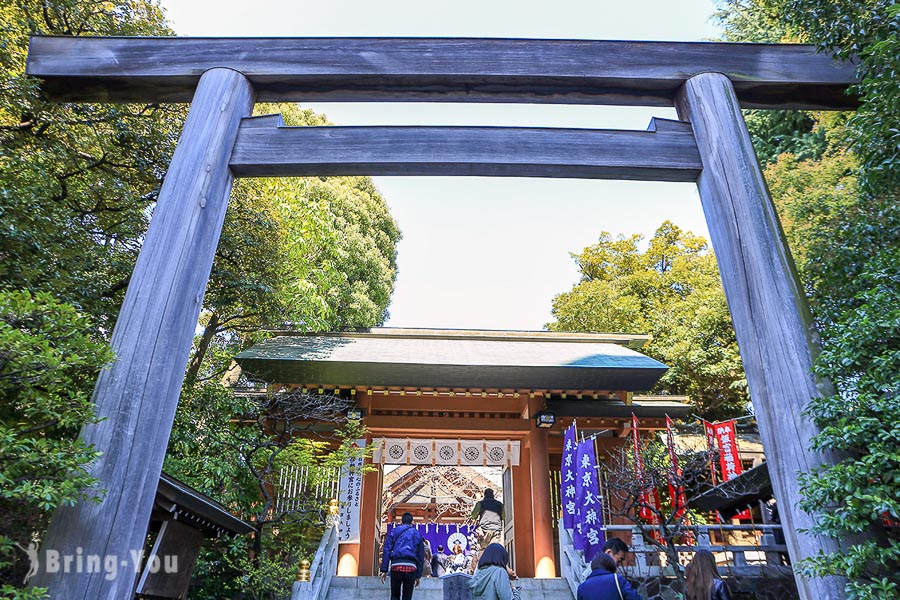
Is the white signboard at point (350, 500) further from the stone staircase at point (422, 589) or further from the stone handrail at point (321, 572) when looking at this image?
the stone staircase at point (422, 589)

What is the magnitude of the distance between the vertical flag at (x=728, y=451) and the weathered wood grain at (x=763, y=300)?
8.87m

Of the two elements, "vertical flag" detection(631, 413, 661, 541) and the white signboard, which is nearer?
"vertical flag" detection(631, 413, 661, 541)

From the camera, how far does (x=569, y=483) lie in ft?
28.1

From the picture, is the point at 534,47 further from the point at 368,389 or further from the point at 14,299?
the point at 368,389

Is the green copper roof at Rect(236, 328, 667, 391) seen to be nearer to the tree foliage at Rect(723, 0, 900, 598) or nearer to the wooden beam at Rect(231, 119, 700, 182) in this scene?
the tree foliage at Rect(723, 0, 900, 598)

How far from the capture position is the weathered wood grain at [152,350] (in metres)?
2.89

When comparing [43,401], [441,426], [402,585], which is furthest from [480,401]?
[43,401]

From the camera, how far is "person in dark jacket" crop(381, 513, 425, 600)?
236 inches

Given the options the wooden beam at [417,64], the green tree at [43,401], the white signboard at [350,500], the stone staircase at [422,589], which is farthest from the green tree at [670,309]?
the green tree at [43,401]

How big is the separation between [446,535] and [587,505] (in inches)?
186

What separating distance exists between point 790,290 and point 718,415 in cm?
1605

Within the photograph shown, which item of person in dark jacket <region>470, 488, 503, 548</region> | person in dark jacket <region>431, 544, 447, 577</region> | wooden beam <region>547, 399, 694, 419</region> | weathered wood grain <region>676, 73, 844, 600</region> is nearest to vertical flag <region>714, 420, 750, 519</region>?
wooden beam <region>547, 399, 694, 419</region>

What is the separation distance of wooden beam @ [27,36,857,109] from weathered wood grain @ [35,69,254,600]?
1.05 feet

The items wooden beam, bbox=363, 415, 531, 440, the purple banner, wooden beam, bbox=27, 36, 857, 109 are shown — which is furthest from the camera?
the purple banner
